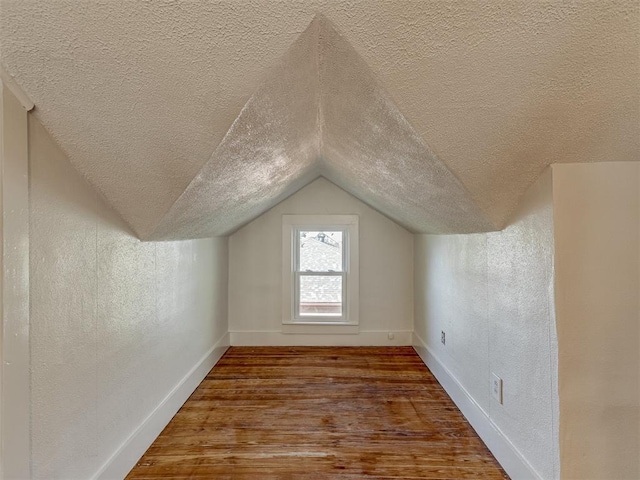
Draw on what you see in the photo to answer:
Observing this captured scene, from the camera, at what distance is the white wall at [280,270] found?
11.4 feet

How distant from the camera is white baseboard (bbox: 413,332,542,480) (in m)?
1.41

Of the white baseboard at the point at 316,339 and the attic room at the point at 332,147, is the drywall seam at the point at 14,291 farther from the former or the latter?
the white baseboard at the point at 316,339

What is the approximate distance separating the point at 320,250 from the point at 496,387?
223cm

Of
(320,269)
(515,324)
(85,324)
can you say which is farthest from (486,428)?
(320,269)

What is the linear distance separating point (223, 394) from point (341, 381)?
0.91 m

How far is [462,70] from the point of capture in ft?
3.03

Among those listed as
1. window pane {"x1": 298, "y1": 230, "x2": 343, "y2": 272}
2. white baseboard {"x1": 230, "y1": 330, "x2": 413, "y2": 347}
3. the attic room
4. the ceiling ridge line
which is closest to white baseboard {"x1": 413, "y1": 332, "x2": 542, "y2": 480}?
the attic room

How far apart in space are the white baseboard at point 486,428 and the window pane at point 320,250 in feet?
4.59

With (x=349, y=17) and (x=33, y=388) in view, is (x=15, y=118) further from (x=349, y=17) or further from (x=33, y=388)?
(x=349, y=17)

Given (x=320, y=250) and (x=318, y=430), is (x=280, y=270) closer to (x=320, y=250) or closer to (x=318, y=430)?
(x=320, y=250)

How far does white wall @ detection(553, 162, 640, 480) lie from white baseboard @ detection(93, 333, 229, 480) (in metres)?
1.85

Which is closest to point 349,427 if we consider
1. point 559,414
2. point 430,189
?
point 559,414

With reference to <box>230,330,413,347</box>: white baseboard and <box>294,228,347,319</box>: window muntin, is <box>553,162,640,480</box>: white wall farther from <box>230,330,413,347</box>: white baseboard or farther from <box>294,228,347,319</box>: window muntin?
<box>294,228,347,319</box>: window muntin

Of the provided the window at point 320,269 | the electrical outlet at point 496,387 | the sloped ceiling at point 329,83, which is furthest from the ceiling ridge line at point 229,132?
the window at point 320,269
